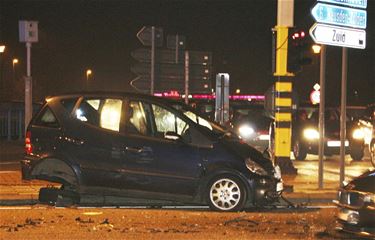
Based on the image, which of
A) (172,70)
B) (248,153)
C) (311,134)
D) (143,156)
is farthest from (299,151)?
(143,156)

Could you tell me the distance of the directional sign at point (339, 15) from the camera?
11.0 meters

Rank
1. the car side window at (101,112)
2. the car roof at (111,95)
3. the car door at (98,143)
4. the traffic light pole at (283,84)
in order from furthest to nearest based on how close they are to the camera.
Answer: the traffic light pole at (283,84)
the car roof at (111,95)
the car side window at (101,112)
the car door at (98,143)

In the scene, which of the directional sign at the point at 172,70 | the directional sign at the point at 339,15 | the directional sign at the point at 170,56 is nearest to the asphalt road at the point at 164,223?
the directional sign at the point at 339,15

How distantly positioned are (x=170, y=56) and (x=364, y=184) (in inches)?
323

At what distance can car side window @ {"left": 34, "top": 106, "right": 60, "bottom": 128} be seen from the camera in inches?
396

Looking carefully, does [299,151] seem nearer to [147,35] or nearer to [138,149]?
[147,35]

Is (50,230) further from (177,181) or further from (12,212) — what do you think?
(177,181)

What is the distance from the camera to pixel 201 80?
15.2 metres

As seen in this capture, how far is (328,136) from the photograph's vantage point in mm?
18625

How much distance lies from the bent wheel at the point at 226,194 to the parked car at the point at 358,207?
2.36 metres

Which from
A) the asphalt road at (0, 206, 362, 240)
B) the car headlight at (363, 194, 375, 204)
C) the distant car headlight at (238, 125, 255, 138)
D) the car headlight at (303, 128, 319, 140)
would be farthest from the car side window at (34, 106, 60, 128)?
the car headlight at (303, 128, 319, 140)

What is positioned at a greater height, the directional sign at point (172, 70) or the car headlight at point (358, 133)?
the directional sign at point (172, 70)

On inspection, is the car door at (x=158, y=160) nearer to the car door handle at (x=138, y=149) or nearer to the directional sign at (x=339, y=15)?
the car door handle at (x=138, y=149)

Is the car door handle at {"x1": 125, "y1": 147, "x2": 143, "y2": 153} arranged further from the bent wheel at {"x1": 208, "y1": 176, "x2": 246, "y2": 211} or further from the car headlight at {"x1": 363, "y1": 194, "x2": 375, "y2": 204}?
the car headlight at {"x1": 363, "y1": 194, "x2": 375, "y2": 204}
